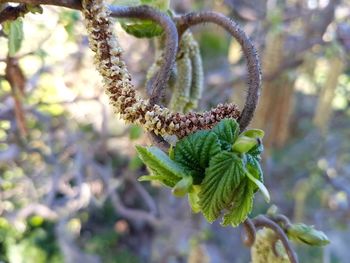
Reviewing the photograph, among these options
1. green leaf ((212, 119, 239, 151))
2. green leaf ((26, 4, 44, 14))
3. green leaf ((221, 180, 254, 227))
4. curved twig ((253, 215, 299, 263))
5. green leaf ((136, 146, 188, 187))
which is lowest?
curved twig ((253, 215, 299, 263))

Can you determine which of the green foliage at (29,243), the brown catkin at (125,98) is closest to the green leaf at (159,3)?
the brown catkin at (125,98)

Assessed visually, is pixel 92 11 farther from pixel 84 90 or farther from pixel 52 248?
pixel 52 248

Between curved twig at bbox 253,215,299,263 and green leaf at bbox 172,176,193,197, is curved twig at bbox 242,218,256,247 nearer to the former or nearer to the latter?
curved twig at bbox 253,215,299,263

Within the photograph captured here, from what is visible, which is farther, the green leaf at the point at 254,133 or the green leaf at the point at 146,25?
the green leaf at the point at 146,25

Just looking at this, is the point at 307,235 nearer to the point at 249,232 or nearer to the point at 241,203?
the point at 249,232

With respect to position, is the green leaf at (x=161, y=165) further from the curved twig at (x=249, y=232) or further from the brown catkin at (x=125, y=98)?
the curved twig at (x=249, y=232)

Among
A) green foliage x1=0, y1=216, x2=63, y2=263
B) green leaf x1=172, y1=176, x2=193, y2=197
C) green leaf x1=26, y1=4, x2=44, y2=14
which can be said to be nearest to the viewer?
green leaf x1=172, y1=176, x2=193, y2=197

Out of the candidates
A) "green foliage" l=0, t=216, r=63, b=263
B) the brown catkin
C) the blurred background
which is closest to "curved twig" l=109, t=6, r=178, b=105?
the brown catkin

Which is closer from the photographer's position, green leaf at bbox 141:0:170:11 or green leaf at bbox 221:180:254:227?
green leaf at bbox 221:180:254:227
